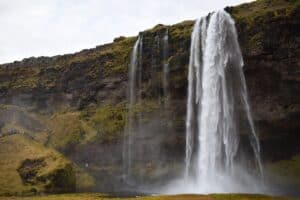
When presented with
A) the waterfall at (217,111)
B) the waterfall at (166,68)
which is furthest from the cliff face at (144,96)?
the waterfall at (217,111)

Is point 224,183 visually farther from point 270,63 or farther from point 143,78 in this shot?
point 143,78

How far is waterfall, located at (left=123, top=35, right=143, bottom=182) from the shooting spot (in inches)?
2810

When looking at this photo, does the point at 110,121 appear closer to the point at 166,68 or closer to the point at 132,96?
the point at 132,96

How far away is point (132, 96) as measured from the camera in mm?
74500

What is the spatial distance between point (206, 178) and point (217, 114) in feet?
27.0

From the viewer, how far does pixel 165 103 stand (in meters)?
68.8

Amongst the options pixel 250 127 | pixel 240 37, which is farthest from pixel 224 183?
pixel 240 37

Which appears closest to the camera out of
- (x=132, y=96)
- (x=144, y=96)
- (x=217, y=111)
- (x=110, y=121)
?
(x=217, y=111)

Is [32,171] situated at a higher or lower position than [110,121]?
lower

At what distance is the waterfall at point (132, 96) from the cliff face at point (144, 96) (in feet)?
3.28

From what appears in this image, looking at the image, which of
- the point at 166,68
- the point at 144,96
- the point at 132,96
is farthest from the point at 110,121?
the point at 166,68

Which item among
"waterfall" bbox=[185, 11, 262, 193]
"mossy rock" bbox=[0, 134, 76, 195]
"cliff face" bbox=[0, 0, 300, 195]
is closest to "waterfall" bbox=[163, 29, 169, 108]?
"cliff face" bbox=[0, 0, 300, 195]

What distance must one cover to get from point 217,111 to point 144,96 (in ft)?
47.5

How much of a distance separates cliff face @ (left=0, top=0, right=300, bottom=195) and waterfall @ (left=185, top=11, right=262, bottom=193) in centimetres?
139
